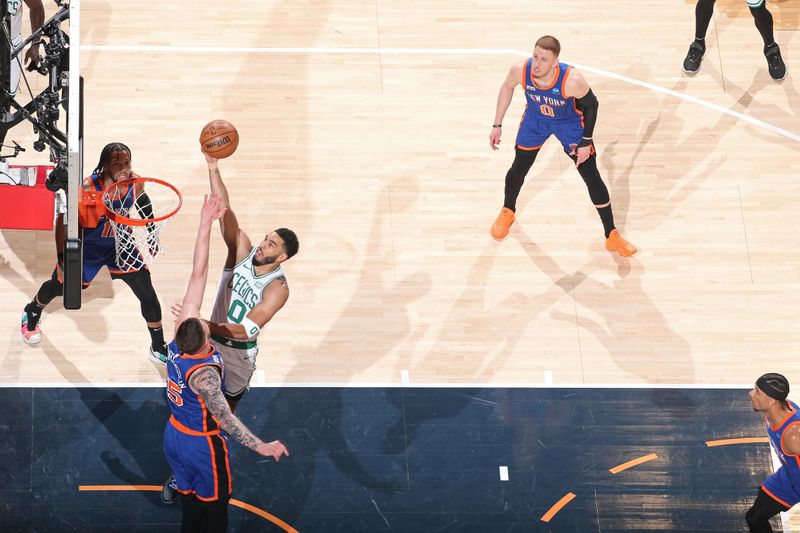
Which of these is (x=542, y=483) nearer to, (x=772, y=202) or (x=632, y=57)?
(x=772, y=202)

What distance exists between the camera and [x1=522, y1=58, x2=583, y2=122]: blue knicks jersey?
8.72 metres

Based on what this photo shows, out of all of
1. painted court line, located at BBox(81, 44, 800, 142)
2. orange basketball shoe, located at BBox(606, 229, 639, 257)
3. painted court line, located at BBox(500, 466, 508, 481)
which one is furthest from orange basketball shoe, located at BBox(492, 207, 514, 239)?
painted court line, located at BBox(500, 466, 508, 481)

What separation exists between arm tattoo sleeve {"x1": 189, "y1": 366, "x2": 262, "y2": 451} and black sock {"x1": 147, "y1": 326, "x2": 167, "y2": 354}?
74.8 inches

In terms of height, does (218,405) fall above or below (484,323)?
above

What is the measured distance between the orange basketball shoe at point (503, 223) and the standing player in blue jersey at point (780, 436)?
2.93 metres

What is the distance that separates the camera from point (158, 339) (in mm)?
8898

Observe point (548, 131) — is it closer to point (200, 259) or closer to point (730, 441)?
point (730, 441)

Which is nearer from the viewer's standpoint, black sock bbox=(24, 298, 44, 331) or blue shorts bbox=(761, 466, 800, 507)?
blue shorts bbox=(761, 466, 800, 507)

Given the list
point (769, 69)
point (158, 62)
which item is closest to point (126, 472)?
point (158, 62)

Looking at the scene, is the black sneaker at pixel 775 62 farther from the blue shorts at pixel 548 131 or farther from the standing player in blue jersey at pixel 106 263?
the standing player in blue jersey at pixel 106 263

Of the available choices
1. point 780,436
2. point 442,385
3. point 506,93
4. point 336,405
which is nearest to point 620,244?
point 506,93

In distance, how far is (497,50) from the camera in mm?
11078

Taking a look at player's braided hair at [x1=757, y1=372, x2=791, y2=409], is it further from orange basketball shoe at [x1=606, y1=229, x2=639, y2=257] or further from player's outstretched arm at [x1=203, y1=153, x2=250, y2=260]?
player's outstretched arm at [x1=203, y1=153, x2=250, y2=260]

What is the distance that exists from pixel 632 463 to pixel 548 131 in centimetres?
290
